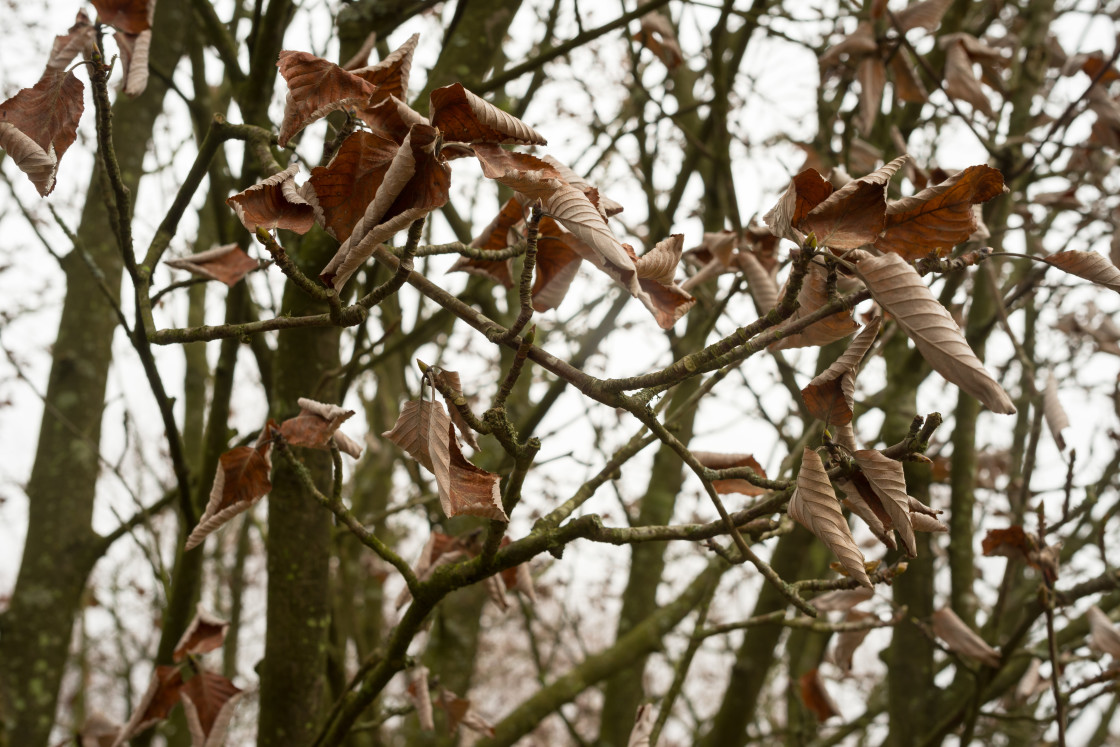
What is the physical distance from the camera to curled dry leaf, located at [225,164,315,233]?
719 millimetres

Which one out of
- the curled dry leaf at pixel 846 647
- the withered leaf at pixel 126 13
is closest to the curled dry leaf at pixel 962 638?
the curled dry leaf at pixel 846 647

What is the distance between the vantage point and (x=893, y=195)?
2383 mm

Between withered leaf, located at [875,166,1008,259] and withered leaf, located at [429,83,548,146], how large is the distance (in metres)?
0.35

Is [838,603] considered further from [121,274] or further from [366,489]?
[366,489]

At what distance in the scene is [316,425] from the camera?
3.19ft

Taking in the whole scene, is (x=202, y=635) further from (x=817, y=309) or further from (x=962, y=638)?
(x=962, y=638)

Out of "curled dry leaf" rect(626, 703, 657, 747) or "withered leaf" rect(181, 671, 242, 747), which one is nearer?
"curled dry leaf" rect(626, 703, 657, 747)

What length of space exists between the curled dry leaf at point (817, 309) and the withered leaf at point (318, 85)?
46 centimetres

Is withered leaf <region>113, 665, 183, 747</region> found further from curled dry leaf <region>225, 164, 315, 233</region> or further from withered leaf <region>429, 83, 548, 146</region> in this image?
withered leaf <region>429, 83, 548, 146</region>

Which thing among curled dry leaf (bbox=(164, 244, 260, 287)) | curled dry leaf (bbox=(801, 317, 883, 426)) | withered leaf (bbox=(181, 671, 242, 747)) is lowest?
withered leaf (bbox=(181, 671, 242, 747))

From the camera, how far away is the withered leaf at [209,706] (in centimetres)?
127

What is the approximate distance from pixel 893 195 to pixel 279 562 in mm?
1998

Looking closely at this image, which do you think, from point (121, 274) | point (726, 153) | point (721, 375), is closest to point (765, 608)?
point (726, 153)

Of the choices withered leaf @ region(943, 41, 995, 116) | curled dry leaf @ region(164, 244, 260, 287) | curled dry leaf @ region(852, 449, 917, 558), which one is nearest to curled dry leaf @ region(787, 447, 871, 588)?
curled dry leaf @ region(852, 449, 917, 558)
